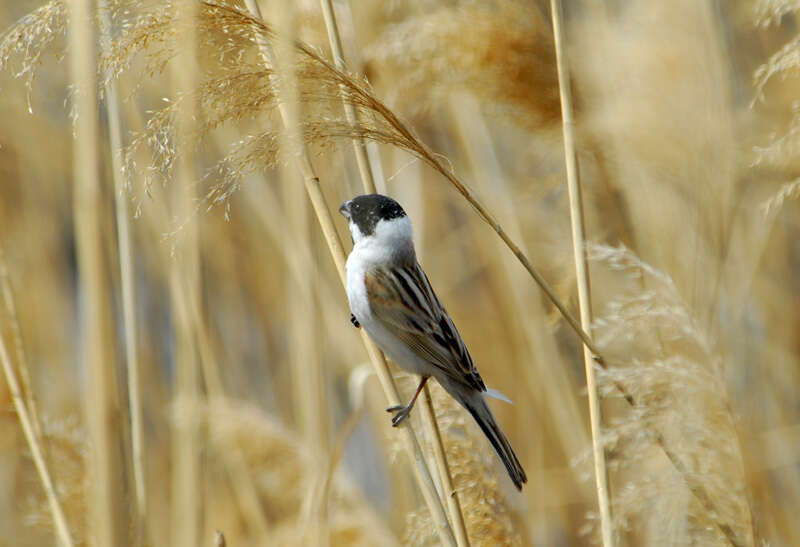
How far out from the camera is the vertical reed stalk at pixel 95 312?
3.98 feet

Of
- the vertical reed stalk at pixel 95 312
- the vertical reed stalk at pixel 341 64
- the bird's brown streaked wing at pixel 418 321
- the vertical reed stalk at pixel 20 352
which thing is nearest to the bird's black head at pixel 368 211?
the bird's brown streaked wing at pixel 418 321

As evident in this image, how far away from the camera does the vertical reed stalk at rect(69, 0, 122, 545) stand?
121 centimetres

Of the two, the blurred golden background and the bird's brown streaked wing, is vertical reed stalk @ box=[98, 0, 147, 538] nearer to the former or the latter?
the blurred golden background

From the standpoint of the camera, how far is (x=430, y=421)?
6.12ft

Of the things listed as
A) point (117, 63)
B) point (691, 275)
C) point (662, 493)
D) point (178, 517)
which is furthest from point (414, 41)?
point (178, 517)

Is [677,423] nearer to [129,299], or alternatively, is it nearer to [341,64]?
[341,64]

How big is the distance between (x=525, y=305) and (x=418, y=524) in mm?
1235

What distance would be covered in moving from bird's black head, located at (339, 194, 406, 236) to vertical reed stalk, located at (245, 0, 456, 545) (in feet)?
1.35

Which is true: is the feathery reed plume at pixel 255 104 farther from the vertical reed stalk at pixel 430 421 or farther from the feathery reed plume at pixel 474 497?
the feathery reed plume at pixel 474 497

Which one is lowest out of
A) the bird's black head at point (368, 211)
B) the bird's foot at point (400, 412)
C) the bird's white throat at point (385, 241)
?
the bird's foot at point (400, 412)

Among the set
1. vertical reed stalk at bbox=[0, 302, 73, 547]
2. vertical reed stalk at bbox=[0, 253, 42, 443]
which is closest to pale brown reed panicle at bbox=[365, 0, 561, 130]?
vertical reed stalk at bbox=[0, 253, 42, 443]

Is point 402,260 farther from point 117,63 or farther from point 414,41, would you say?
point 117,63

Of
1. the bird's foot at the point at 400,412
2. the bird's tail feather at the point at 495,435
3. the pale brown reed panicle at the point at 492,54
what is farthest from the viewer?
the pale brown reed panicle at the point at 492,54

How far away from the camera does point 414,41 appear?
89.4 inches
